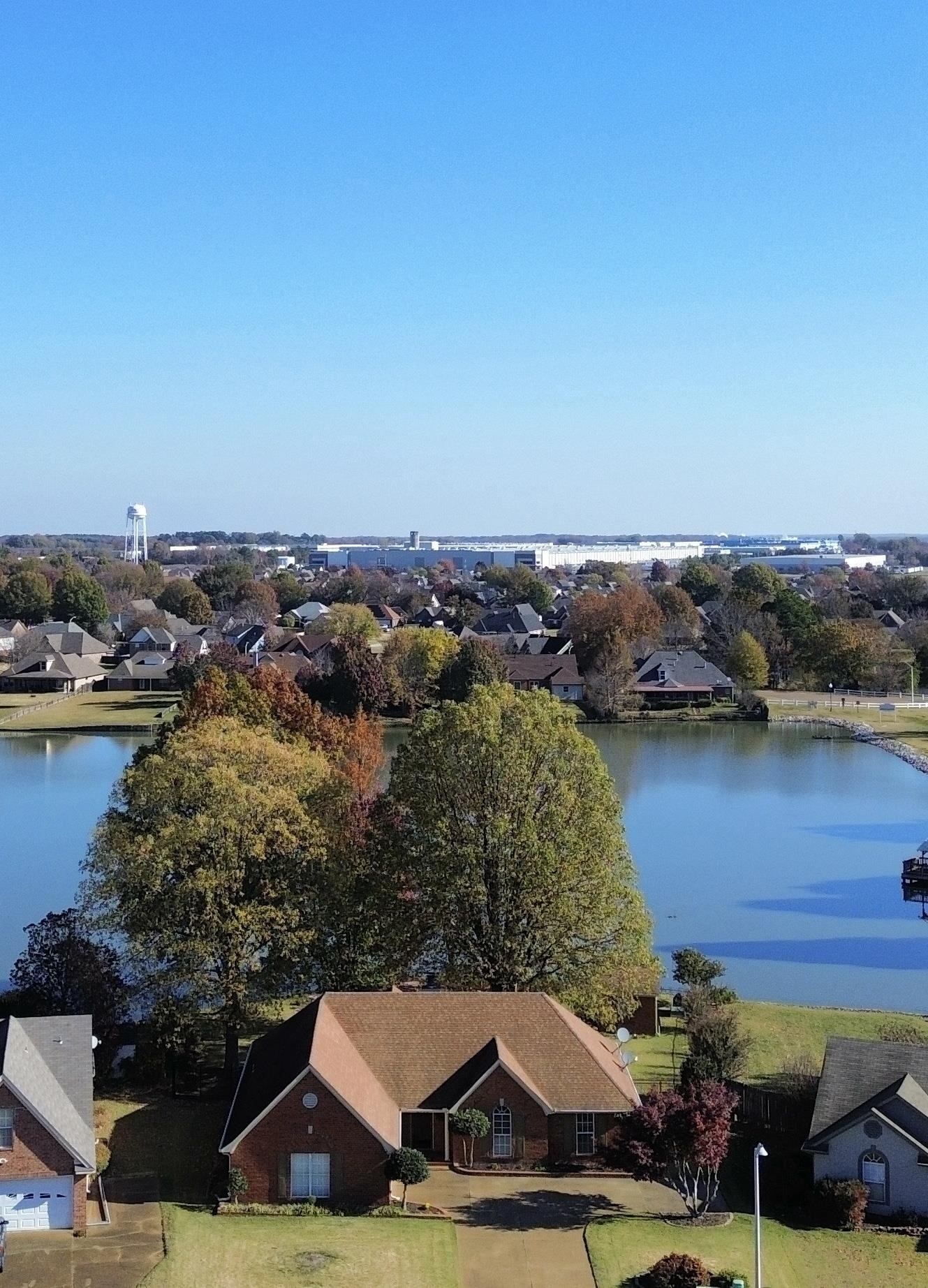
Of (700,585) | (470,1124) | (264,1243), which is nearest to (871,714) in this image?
(700,585)

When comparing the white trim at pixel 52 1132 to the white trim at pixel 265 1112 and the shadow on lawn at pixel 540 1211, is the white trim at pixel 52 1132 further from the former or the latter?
the shadow on lawn at pixel 540 1211

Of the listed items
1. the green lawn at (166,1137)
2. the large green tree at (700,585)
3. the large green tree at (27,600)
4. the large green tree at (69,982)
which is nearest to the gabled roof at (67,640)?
the large green tree at (27,600)

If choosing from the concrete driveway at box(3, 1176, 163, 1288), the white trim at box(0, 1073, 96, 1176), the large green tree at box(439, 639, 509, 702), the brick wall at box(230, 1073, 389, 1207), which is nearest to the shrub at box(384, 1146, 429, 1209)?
the brick wall at box(230, 1073, 389, 1207)

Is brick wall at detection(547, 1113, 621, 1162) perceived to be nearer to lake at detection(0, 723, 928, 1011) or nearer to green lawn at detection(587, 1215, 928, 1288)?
green lawn at detection(587, 1215, 928, 1288)

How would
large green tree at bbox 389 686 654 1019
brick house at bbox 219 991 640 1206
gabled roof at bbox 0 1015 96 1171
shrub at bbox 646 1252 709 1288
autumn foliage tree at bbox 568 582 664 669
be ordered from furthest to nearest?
autumn foliage tree at bbox 568 582 664 669
large green tree at bbox 389 686 654 1019
brick house at bbox 219 991 640 1206
gabled roof at bbox 0 1015 96 1171
shrub at bbox 646 1252 709 1288

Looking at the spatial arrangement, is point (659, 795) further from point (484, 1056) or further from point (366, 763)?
point (484, 1056)

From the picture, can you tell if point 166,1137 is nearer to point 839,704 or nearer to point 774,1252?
point 774,1252
